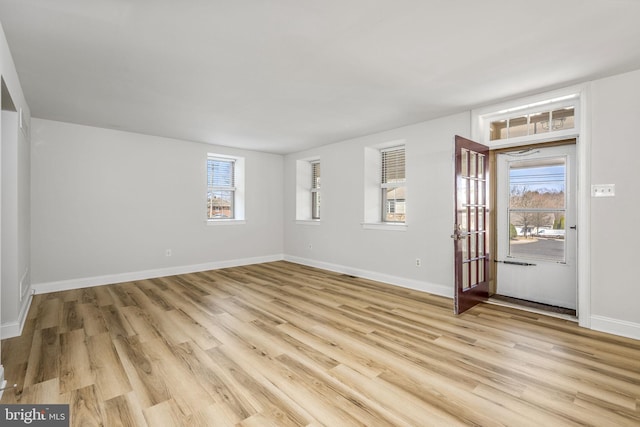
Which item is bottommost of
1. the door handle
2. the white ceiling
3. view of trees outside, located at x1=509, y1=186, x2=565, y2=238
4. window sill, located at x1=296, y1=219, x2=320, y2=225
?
the door handle

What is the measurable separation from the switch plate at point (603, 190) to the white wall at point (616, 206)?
3 cm

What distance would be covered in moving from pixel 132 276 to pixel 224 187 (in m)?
2.27

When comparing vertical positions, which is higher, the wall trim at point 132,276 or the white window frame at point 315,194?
the white window frame at point 315,194

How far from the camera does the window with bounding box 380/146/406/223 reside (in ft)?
A: 16.4

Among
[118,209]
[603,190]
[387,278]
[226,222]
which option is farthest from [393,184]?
[118,209]

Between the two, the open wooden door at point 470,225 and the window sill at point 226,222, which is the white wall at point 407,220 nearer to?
the open wooden door at point 470,225

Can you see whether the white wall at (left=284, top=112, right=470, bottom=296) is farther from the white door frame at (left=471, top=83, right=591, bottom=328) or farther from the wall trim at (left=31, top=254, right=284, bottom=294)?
the wall trim at (left=31, top=254, right=284, bottom=294)

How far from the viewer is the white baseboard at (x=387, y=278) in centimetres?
409

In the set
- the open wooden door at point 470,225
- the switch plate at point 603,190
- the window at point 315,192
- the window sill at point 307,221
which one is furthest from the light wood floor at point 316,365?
the window at point 315,192

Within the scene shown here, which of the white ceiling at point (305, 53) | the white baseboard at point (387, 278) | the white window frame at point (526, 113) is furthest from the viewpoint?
the white baseboard at point (387, 278)

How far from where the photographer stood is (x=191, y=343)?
8.66 ft

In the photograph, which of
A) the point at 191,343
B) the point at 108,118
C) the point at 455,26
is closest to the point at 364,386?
the point at 191,343

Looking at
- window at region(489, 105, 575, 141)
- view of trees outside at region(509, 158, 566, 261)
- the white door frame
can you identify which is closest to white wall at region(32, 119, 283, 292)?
window at region(489, 105, 575, 141)

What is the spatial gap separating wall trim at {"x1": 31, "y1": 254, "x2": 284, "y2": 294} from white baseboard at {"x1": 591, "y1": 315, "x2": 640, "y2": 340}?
5.30 m
